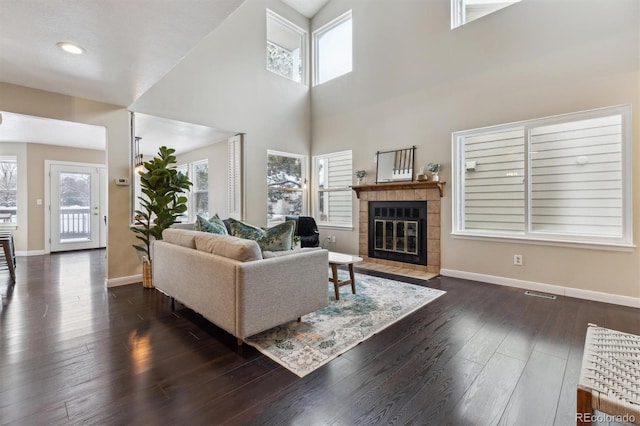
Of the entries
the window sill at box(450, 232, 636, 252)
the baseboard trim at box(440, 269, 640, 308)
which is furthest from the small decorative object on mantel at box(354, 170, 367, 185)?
the baseboard trim at box(440, 269, 640, 308)

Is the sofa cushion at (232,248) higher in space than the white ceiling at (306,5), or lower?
lower

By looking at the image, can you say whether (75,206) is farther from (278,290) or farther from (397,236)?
(397,236)

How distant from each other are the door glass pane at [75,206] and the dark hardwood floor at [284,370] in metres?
4.77

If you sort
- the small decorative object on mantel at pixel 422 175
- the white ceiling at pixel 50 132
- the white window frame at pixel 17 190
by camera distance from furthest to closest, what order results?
1. the white window frame at pixel 17 190
2. the white ceiling at pixel 50 132
3. the small decorative object on mantel at pixel 422 175

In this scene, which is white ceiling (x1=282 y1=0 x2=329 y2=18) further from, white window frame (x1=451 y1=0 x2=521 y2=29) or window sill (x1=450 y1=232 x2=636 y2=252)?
window sill (x1=450 y1=232 x2=636 y2=252)

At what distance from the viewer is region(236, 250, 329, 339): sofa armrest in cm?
210

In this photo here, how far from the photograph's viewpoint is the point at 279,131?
5.82 metres

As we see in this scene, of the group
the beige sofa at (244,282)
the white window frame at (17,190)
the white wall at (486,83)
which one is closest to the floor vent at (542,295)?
the white wall at (486,83)

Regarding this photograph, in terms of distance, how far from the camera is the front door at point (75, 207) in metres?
6.69

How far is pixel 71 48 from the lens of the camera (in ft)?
8.22

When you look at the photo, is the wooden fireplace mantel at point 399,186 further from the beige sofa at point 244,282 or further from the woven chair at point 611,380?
the woven chair at point 611,380

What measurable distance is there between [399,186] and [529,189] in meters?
1.77

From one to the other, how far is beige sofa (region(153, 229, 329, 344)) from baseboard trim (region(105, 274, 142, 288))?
5.45 ft

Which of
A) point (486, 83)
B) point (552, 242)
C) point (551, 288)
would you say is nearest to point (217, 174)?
point (486, 83)
